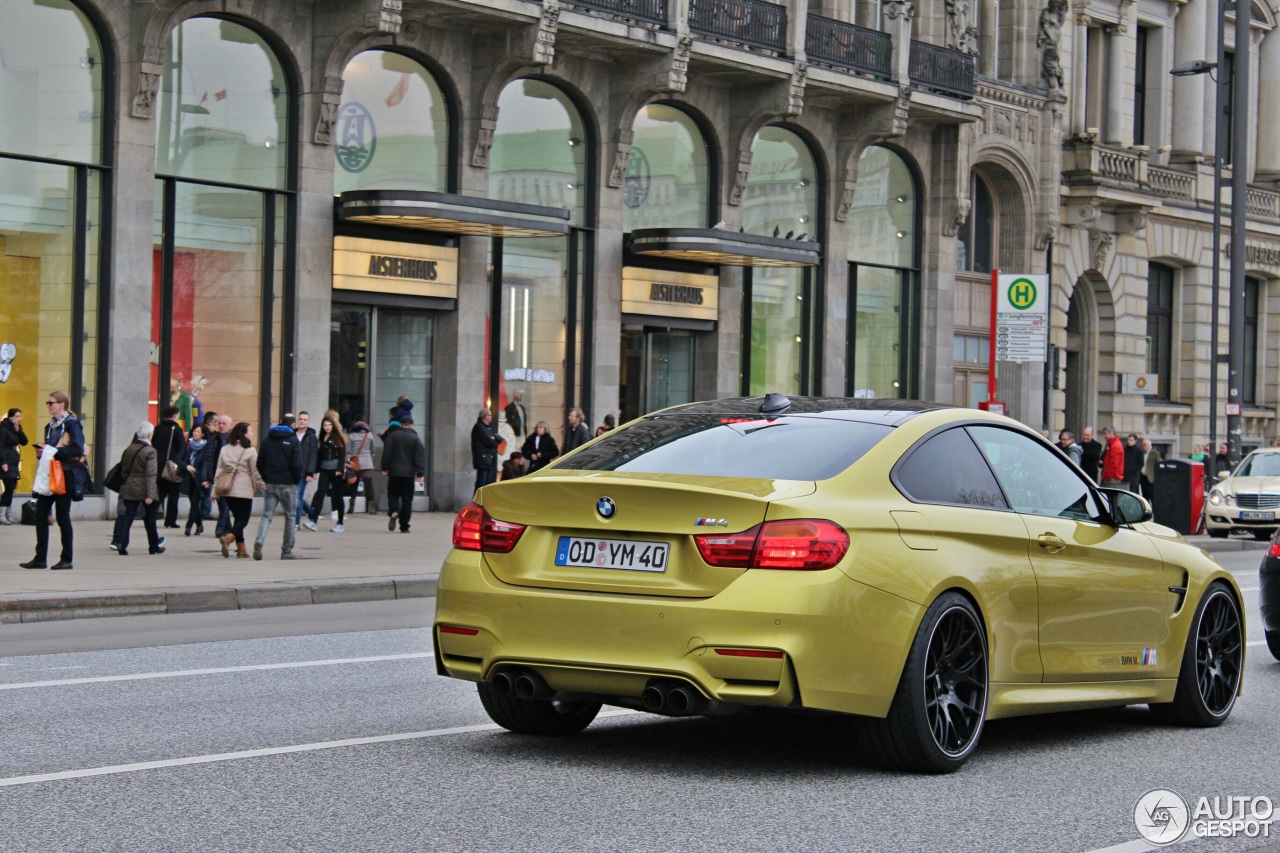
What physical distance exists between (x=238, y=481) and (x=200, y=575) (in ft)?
7.91

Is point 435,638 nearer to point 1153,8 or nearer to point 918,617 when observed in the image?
point 918,617

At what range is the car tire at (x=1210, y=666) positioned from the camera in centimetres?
872

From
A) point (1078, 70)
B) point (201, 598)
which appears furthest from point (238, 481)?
point (1078, 70)

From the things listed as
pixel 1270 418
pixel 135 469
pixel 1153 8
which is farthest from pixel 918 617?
pixel 1270 418

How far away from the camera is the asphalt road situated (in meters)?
5.95

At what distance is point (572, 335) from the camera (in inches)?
1197

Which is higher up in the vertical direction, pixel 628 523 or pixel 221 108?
pixel 221 108

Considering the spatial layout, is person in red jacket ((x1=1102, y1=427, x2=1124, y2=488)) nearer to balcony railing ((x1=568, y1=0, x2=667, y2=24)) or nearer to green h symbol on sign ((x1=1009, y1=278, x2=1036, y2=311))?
green h symbol on sign ((x1=1009, y1=278, x2=1036, y2=311))

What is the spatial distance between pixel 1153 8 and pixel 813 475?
40.0m

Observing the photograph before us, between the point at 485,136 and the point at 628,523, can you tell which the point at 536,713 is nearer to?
the point at 628,523

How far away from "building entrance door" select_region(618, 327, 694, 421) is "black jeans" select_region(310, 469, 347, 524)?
323 inches

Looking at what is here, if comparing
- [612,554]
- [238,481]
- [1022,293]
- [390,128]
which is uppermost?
[390,128]

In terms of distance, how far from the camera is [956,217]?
37.2m

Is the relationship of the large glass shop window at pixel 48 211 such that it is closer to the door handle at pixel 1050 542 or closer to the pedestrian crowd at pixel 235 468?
the pedestrian crowd at pixel 235 468
